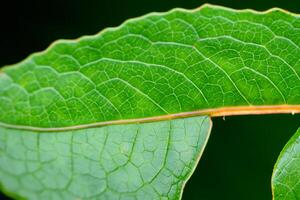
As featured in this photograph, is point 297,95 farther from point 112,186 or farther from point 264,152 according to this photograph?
point 264,152

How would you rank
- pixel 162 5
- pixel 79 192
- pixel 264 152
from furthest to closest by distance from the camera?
pixel 162 5 < pixel 264 152 < pixel 79 192

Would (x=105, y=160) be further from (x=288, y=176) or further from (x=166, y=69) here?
(x=288, y=176)

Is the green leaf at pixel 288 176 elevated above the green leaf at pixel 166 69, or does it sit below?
below

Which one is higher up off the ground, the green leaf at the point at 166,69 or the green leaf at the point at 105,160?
the green leaf at the point at 166,69

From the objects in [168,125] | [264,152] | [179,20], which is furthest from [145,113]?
[264,152]
